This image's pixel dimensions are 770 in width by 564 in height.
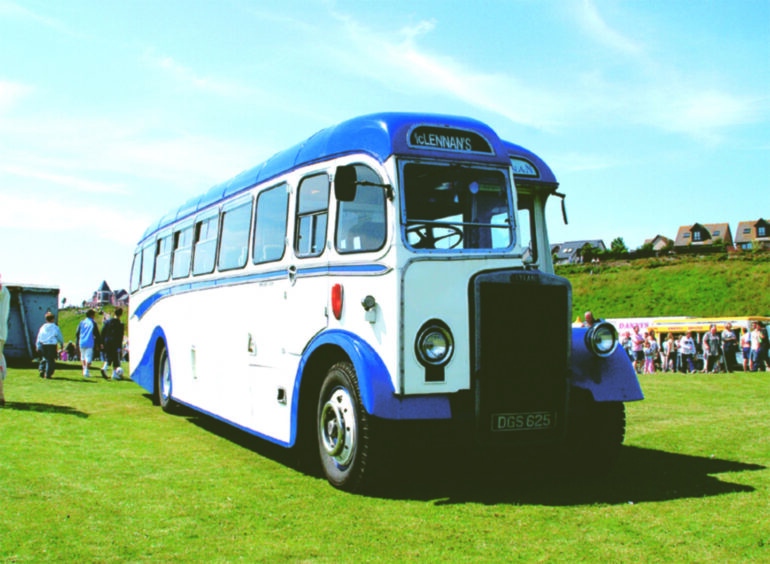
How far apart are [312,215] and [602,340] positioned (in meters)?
3.03

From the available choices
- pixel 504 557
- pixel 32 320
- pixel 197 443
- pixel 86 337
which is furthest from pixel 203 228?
pixel 32 320

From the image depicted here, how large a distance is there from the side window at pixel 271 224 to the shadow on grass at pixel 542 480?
2.27m

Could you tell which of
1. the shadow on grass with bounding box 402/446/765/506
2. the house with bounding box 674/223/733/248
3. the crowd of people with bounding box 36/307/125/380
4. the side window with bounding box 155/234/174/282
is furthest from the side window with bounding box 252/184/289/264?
the house with bounding box 674/223/733/248

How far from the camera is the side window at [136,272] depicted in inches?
591

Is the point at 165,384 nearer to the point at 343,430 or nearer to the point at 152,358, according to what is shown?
the point at 152,358

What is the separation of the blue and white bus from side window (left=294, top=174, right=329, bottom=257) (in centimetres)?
2

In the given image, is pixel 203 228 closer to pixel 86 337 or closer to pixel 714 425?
pixel 714 425

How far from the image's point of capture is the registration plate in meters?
6.05

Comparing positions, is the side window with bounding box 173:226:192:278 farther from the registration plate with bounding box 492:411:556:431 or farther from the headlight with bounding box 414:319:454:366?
the registration plate with bounding box 492:411:556:431

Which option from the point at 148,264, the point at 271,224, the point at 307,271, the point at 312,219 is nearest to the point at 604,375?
the point at 307,271

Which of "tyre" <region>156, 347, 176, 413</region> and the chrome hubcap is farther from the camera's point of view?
"tyre" <region>156, 347, 176, 413</region>

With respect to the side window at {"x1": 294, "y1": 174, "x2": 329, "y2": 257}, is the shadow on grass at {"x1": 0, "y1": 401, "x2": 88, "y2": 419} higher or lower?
lower

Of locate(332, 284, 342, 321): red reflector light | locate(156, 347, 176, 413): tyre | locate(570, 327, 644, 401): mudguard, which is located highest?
locate(332, 284, 342, 321): red reflector light

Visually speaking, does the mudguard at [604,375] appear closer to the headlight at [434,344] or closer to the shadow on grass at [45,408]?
the headlight at [434,344]
